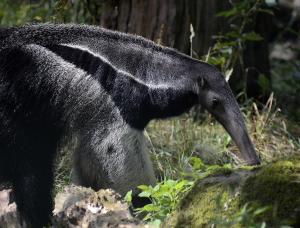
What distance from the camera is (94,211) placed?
4.30 m

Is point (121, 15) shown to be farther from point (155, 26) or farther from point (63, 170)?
point (63, 170)

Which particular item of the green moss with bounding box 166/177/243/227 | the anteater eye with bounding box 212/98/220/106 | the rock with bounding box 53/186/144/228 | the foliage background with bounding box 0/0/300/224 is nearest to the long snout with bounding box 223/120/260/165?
the anteater eye with bounding box 212/98/220/106

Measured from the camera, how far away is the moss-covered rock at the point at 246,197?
384 centimetres

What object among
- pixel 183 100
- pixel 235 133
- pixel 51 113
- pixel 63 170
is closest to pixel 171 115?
pixel 183 100

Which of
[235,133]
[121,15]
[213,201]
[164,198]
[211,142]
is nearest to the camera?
[213,201]

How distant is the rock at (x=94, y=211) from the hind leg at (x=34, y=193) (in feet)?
4.63

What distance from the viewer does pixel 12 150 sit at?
594 centimetres

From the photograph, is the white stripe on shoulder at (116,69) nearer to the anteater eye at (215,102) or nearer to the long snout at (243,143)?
the anteater eye at (215,102)

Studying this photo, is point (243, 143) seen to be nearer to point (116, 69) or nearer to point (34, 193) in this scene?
point (116, 69)

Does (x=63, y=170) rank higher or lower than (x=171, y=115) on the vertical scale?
lower

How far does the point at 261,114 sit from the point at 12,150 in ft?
12.7

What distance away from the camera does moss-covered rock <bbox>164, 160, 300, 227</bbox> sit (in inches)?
151

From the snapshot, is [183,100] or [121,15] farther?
[121,15]

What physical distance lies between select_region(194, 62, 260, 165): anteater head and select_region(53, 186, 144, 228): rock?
6.33ft
